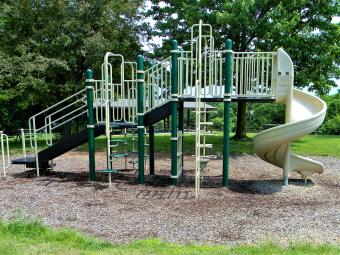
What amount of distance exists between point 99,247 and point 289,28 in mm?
13474

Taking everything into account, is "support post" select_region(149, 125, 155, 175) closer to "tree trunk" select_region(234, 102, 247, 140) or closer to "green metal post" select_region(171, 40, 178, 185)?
"green metal post" select_region(171, 40, 178, 185)

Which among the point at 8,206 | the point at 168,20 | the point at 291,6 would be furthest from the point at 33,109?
the point at 8,206

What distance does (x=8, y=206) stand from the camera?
22.0ft

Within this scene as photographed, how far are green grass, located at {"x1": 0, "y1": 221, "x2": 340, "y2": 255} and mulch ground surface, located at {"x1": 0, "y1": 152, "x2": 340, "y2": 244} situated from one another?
349 mm

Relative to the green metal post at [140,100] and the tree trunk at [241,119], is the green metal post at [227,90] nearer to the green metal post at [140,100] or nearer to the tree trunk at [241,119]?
the green metal post at [140,100]

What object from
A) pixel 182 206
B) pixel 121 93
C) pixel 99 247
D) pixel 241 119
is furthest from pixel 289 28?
pixel 99 247

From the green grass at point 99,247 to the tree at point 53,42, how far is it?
13.7m

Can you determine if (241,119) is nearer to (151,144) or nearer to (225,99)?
(151,144)

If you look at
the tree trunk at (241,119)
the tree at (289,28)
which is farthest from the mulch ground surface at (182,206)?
the tree trunk at (241,119)

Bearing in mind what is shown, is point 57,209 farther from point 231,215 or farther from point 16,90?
point 16,90

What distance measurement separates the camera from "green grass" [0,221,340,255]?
4266 mm

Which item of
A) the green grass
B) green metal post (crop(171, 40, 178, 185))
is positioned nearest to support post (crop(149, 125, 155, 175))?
green metal post (crop(171, 40, 178, 185))

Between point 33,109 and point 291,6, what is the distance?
17.5 metres

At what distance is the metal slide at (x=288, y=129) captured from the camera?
7.86m
